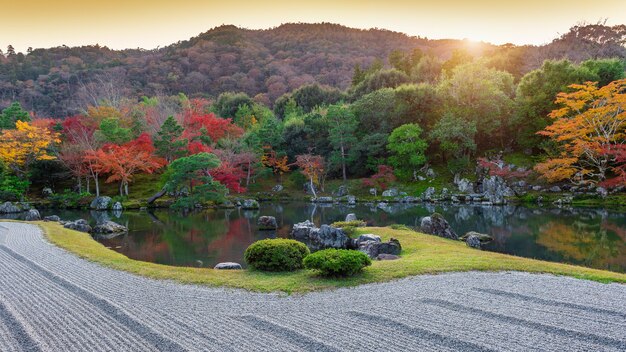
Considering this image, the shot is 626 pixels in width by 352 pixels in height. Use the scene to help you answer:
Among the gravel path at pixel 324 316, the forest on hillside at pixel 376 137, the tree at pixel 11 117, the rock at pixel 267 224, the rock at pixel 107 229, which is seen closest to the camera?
the gravel path at pixel 324 316

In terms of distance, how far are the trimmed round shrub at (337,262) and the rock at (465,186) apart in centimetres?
2512

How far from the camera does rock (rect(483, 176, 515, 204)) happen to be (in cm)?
2878

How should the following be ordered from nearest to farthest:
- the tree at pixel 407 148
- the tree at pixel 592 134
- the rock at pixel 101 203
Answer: the tree at pixel 592 134
the rock at pixel 101 203
the tree at pixel 407 148

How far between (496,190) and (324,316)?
2733 centimetres

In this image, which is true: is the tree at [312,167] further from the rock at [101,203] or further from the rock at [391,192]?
the rock at [101,203]

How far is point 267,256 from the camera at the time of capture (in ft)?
33.3

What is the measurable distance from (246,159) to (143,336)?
31522 mm

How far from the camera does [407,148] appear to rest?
34688 millimetres

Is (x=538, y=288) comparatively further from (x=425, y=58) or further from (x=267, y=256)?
(x=425, y=58)

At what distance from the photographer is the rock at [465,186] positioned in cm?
3199

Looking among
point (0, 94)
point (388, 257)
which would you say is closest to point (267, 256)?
point (388, 257)

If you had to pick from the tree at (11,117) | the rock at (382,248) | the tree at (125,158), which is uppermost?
the tree at (11,117)

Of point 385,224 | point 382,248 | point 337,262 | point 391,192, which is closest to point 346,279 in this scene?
point 337,262

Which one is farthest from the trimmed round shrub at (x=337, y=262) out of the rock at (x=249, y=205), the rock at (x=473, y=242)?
the rock at (x=249, y=205)
